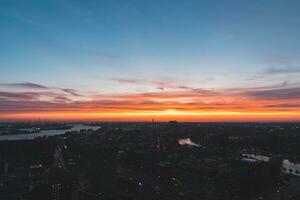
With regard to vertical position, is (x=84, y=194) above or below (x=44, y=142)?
below

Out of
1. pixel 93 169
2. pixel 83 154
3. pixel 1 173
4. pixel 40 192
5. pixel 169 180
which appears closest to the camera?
pixel 40 192

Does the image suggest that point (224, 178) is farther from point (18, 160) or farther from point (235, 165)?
point (18, 160)

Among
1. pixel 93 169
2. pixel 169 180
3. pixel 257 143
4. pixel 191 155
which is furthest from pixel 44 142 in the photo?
pixel 257 143

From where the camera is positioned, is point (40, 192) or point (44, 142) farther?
point (44, 142)

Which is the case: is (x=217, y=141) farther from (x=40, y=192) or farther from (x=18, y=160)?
(x=40, y=192)

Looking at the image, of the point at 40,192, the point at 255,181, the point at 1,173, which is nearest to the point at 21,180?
the point at 1,173

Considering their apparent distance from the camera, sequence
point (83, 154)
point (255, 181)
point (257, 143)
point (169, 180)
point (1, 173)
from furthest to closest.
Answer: point (257, 143)
point (83, 154)
point (1, 173)
point (169, 180)
point (255, 181)

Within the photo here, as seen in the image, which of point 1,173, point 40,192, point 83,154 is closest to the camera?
point 40,192

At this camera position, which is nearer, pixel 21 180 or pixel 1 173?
pixel 21 180

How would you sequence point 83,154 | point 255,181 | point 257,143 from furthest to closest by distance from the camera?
point 257,143, point 83,154, point 255,181
